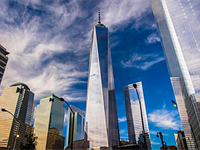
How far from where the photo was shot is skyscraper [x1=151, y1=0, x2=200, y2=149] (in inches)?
3652

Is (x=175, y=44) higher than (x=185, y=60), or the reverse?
(x=175, y=44)

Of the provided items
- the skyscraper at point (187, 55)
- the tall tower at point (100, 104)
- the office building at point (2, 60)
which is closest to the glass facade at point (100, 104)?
the tall tower at point (100, 104)

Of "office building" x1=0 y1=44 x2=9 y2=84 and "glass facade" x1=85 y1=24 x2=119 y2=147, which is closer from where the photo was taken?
"office building" x1=0 y1=44 x2=9 y2=84

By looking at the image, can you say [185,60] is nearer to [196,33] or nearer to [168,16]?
[196,33]

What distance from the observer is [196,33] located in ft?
338

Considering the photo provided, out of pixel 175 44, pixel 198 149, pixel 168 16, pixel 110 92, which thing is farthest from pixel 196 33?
pixel 110 92

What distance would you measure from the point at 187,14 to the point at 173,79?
47.1m

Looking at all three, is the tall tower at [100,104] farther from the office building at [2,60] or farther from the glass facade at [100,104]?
the office building at [2,60]

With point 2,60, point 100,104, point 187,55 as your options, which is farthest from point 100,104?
point 2,60

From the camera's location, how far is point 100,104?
451 ft

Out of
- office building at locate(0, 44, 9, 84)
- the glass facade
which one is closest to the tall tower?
the glass facade

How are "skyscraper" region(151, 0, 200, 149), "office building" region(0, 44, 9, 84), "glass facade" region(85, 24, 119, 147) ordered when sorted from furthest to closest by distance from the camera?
1. "glass facade" region(85, 24, 119, 147)
2. "skyscraper" region(151, 0, 200, 149)
3. "office building" region(0, 44, 9, 84)

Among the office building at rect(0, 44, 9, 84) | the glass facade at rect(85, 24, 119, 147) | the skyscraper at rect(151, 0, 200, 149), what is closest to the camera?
the office building at rect(0, 44, 9, 84)

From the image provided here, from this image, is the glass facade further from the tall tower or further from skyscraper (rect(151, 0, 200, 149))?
skyscraper (rect(151, 0, 200, 149))
